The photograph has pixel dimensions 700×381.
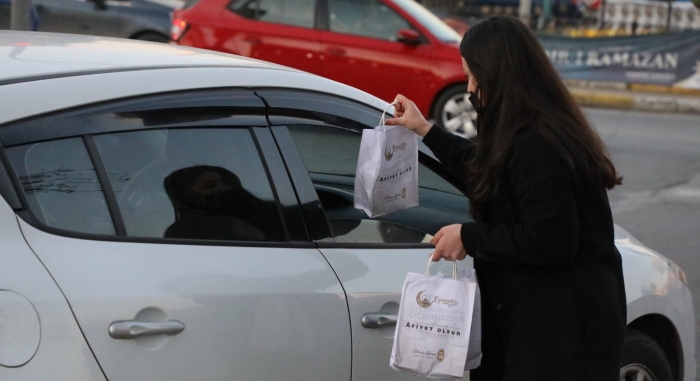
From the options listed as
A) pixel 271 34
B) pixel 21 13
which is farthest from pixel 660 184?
pixel 21 13

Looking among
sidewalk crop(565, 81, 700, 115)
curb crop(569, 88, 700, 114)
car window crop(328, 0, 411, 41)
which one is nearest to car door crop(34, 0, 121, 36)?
car window crop(328, 0, 411, 41)

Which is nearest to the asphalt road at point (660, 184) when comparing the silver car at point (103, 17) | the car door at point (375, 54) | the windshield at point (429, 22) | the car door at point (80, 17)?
the windshield at point (429, 22)

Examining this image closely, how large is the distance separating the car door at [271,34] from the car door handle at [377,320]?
799 centimetres

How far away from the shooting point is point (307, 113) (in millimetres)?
2848

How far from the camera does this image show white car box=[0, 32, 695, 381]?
216 cm

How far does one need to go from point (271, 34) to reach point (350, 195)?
7.83 meters

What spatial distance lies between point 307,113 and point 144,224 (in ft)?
2.16

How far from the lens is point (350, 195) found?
10.1ft

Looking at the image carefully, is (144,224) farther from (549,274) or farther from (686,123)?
(686,123)

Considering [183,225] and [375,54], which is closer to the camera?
[183,225]

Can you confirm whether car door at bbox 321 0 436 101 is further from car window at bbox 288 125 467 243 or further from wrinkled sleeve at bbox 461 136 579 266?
wrinkled sleeve at bbox 461 136 579 266

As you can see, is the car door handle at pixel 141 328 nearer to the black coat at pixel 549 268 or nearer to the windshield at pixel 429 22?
the black coat at pixel 549 268

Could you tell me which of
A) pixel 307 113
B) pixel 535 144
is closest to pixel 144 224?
pixel 307 113

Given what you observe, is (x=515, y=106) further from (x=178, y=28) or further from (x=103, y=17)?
(x=103, y=17)
